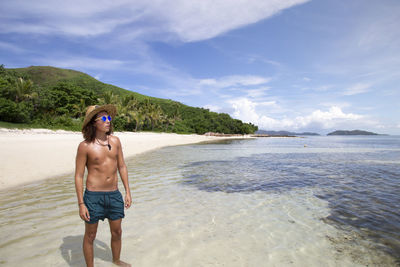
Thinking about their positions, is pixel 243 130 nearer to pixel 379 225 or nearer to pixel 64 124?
pixel 64 124

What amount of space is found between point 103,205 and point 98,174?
0.42m

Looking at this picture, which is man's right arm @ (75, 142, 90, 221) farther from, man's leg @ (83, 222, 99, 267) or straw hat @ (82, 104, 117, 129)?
straw hat @ (82, 104, 117, 129)

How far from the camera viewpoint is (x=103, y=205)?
117 inches

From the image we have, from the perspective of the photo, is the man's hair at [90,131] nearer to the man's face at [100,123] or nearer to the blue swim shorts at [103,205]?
the man's face at [100,123]

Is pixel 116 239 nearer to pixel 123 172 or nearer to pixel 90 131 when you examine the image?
pixel 123 172

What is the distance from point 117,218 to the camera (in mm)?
3057

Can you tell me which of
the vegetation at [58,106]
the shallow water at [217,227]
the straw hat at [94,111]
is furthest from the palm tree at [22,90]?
the straw hat at [94,111]

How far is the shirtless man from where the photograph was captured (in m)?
2.90

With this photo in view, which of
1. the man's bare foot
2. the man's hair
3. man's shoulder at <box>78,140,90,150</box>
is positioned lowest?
the man's bare foot

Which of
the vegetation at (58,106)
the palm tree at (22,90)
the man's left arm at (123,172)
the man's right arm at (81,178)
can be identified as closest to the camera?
the man's right arm at (81,178)

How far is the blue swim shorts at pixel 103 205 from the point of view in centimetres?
289

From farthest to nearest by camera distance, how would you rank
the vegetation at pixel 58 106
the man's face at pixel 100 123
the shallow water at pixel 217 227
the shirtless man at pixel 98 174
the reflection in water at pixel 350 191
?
1. the vegetation at pixel 58 106
2. the reflection in water at pixel 350 191
3. the shallow water at pixel 217 227
4. the man's face at pixel 100 123
5. the shirtless man at pixel 98 174

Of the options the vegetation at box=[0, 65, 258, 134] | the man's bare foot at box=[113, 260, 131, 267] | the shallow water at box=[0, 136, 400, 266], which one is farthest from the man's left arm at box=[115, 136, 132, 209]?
the vegetation at box=[0, 65, 258, 134]

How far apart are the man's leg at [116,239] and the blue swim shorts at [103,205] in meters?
0.08
